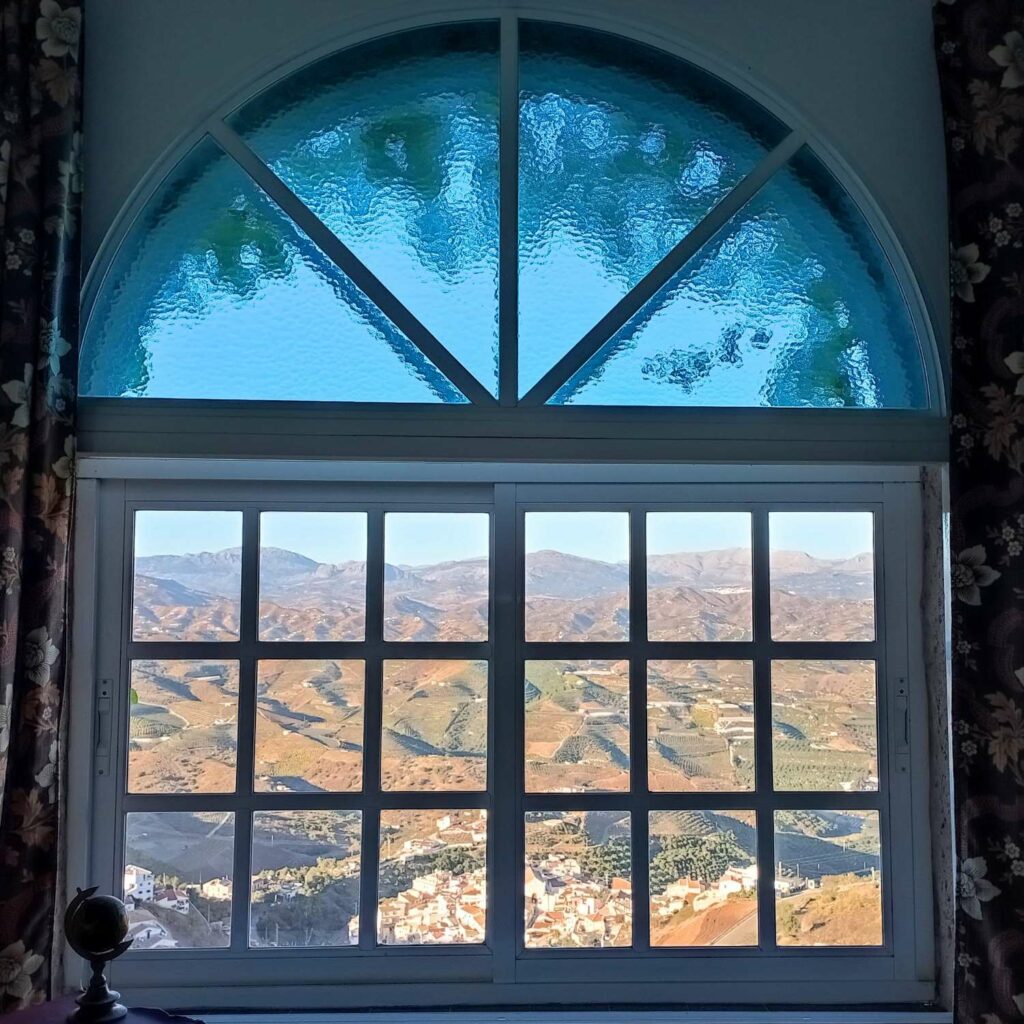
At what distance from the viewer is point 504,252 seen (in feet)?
5.93

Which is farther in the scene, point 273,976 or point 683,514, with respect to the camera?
point 683,514

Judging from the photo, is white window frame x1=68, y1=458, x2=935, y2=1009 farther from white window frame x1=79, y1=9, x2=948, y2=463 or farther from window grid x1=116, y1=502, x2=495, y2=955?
white window frame x1=79, y1=9, x2=948, y2=463

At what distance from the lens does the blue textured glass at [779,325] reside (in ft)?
6.00

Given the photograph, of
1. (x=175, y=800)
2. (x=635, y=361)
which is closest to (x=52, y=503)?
(x=175, y=800)

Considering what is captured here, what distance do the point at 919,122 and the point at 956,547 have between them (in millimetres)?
865

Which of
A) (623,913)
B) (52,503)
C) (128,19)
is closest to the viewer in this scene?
(52,503)

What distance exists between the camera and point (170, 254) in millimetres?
1832

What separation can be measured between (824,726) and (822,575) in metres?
0.33

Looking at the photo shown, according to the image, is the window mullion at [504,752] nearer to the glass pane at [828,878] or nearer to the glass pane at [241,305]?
the glass pane at [241,305]

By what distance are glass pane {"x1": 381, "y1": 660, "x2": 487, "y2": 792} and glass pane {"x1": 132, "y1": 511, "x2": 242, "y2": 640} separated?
380 millimetres

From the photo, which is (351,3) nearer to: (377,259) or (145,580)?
(377,259)

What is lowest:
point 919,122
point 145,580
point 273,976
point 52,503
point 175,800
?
point 273,976

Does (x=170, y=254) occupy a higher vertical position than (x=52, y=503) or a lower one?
higher

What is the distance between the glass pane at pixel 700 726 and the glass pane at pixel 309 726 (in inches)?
25.3
